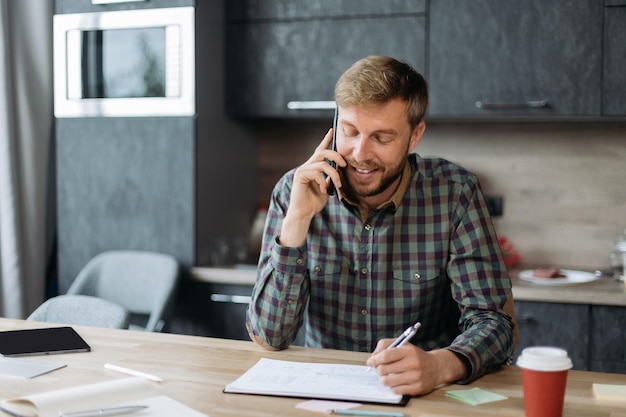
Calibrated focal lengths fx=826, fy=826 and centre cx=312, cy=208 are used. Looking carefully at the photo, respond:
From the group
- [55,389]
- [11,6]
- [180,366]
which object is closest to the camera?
[55,389]

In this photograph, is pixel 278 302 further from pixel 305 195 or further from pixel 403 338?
pixel 403 338

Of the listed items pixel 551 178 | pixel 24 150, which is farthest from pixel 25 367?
pixel 551 178

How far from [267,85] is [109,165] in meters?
0.71

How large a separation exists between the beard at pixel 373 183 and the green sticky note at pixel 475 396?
23.0 inches

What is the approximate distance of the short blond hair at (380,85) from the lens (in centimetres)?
188

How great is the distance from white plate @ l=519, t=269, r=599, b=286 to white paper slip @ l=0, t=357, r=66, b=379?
5.77 ft

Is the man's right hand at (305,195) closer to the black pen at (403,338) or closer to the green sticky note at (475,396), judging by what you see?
the black pen at (403,338)

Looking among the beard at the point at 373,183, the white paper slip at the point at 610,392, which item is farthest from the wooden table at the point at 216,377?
the beard at the point at 373,183

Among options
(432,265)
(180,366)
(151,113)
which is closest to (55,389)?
(180,366)

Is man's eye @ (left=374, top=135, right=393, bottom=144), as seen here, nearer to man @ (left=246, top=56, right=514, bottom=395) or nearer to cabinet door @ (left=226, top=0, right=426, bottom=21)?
man @ (left=246, top=56, right=514, bottom=395)

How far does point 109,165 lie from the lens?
331cm

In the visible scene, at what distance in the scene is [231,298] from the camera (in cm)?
318

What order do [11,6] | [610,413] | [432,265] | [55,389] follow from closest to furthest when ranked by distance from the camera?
[610,413], [55,389], [432,265], [11,6]

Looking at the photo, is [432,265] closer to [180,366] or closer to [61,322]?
[180,366]
